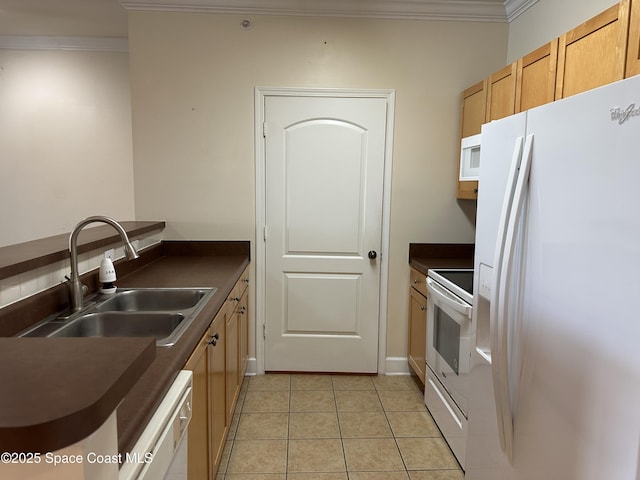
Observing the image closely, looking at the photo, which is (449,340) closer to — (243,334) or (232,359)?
(232,359)

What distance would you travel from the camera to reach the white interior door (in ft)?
10.1

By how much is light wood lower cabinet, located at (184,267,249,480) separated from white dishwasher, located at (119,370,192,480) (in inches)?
6.6

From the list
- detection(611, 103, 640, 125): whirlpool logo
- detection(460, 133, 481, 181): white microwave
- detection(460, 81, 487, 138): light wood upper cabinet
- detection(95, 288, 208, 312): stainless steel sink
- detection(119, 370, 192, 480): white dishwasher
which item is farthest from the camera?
detection(460, 81, 487, 138): light wood upper cabinet

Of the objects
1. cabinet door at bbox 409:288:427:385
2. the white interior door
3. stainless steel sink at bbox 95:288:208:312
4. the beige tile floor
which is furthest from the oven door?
stainless steel sink at bbox 95:288:208:312

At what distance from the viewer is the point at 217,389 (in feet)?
6.36

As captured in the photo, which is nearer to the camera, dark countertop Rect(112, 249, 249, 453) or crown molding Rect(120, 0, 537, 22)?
dark countertop Rect(112, 249, 249, 453)

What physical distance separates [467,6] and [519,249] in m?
2.32

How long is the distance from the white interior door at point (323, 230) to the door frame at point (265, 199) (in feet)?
0.11

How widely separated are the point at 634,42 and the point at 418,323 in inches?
81.1

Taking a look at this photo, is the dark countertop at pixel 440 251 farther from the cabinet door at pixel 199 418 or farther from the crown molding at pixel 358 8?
the cabinet door at pixel 199 418

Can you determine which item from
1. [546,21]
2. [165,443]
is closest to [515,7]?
[546,21]

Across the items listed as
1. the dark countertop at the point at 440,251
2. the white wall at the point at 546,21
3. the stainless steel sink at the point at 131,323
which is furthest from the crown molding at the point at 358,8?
the stainless steel sink at the point at 131,323

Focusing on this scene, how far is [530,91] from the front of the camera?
2141 millimetres

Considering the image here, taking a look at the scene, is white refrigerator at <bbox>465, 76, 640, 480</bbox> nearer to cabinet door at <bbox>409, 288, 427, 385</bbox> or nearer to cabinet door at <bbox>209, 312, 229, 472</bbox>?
cabinet door at <bbox>209, 312, 229, 472</bbox>
